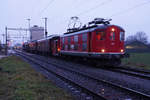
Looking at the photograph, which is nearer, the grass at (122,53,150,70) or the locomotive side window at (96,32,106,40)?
the locomotive side window at (96,32,106,40)

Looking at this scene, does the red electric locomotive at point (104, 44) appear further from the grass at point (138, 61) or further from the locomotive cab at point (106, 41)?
the grass at point (138, 61)

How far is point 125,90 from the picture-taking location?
7.27m

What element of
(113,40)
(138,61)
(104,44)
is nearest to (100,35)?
(104,44)

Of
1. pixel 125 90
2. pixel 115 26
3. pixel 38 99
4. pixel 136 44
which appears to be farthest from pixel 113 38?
pixel 136 44

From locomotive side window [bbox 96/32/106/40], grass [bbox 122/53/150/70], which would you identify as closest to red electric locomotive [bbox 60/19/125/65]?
locomotive side window [bbox 96/32/106/40]

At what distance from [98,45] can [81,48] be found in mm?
2486

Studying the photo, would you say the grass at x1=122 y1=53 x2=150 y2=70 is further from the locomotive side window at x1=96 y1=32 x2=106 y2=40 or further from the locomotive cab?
the locomotive side window at x1=96 y1=32 x2=106 y2=40

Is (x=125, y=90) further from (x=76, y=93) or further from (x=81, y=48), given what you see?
(x=81, y=48)

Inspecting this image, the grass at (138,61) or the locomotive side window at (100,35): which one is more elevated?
the locomotive side window at (100,35)

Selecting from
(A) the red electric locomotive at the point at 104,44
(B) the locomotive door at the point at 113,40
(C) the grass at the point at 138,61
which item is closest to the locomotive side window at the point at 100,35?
(A) the red electric locomotive at the point at 104,44

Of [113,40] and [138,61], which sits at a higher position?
[113,40]

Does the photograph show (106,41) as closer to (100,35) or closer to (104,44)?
(104,44)

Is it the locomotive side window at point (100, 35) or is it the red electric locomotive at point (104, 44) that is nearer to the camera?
the red electric locomotive at point (104, 44)

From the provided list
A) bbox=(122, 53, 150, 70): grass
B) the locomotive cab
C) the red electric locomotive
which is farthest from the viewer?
bbox=(122, 53, 150, 70): grass
